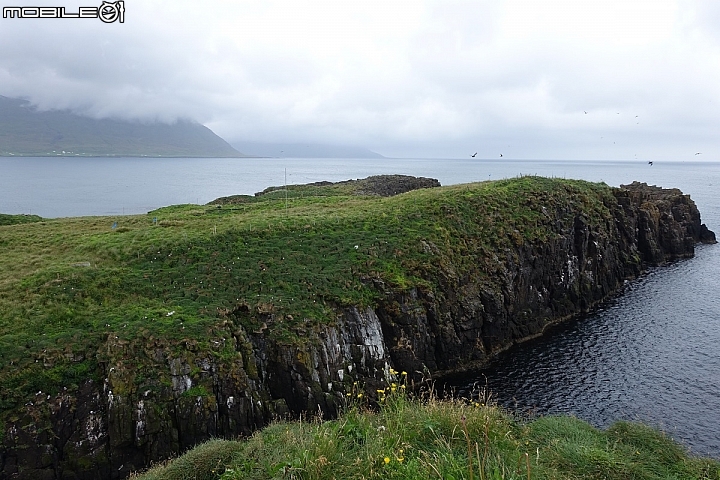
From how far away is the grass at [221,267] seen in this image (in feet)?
92.9

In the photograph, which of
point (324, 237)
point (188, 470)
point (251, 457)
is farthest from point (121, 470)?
point (324, 237)

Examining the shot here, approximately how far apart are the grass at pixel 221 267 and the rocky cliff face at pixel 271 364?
84 cm

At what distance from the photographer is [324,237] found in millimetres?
46156

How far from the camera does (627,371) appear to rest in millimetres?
39188

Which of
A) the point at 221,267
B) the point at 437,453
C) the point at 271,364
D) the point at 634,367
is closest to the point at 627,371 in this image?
the point at 634,367

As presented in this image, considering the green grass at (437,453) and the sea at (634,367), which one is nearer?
the green grass at (437,453)

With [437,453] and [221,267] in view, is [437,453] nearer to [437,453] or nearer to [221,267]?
[437,453]

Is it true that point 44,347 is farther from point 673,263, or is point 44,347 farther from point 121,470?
point 673,263

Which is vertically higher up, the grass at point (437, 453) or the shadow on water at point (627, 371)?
the grass at point (437, 453)

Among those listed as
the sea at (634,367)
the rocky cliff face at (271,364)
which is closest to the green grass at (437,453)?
the sea at (634,367)

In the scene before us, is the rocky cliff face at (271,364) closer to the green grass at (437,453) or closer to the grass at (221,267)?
the grass at (221,267)

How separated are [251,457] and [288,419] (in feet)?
48.8

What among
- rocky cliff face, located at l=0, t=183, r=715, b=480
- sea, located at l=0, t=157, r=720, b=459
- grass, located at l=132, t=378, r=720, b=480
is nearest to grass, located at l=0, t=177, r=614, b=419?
rocky cliff face, located at l=0, t=183, r=715, b=480

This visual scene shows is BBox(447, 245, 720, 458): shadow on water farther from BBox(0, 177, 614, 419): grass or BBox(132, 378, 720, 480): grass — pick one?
BBox(132, 378, 720, 480): grass
